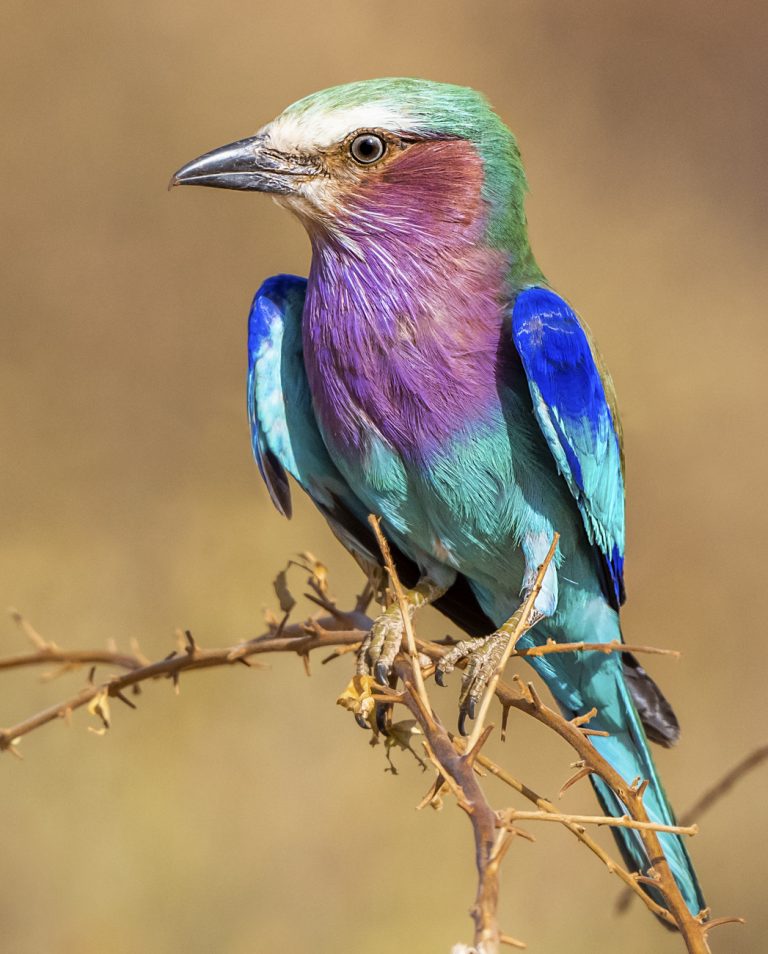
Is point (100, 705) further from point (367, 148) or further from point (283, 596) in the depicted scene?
point (367, 148)

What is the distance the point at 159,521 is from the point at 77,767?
0.98 meters

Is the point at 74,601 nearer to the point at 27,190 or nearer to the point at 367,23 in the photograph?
the point at 27,190

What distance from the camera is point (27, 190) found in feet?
15.2

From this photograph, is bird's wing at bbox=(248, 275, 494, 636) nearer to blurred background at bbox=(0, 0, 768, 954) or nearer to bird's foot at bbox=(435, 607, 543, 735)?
bird's foot at bbox=(435, 607, 543, 735)

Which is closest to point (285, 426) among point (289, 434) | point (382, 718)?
point (289, 434)

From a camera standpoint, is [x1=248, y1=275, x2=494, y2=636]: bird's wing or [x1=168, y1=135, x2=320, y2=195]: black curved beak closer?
[x1=168, y1=135, x2=320, y2=195]: black curved beak

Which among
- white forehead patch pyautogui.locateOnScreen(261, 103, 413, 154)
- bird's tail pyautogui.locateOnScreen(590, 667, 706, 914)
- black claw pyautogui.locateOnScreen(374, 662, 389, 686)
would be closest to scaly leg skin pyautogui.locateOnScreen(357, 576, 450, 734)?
black claw pyautogui.locateOnScreen(374, 662, 389, 686)

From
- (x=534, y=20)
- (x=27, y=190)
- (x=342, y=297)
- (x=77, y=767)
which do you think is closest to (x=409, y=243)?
(x=342, y=297)

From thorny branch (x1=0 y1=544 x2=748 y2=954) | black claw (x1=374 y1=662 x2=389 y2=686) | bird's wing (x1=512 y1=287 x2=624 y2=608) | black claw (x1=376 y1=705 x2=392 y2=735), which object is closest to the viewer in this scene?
thorny branch (x1=0 y1=544 x2=748 y2=954)

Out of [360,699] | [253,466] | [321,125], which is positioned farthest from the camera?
[253,466]

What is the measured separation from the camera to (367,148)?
248 cm

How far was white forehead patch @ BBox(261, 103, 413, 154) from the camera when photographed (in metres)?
2.42

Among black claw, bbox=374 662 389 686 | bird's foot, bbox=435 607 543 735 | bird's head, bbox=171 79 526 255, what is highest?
bird's head, bbox=171 79 526 255

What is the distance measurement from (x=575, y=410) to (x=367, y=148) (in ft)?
2.03
